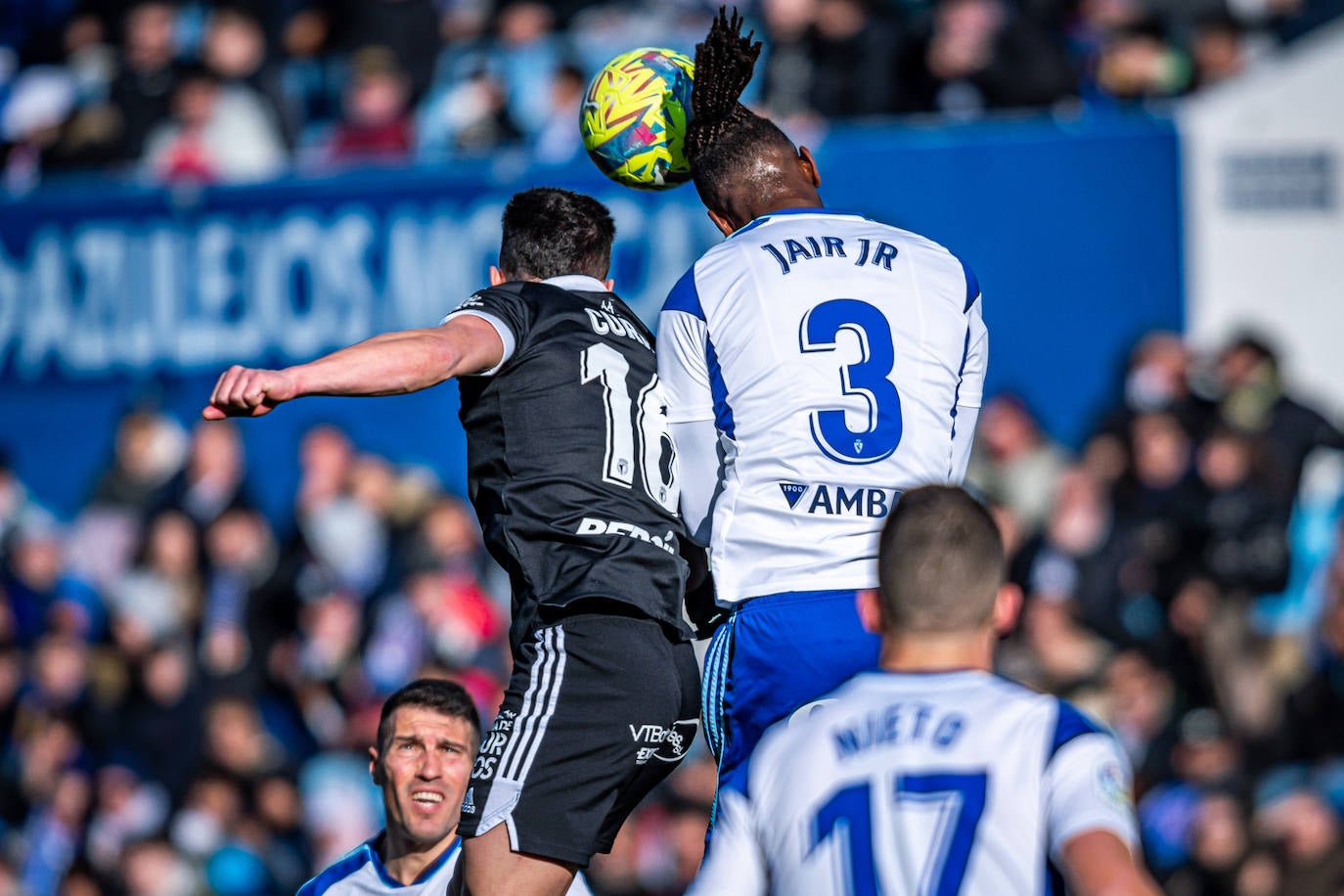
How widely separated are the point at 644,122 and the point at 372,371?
158 centimetres

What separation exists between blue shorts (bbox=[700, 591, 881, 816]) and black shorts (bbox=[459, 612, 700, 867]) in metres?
0.32

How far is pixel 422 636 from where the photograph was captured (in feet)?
33.9

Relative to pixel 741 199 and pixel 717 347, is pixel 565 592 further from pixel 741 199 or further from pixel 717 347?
pixel 741 199

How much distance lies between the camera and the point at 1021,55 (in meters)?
10.5

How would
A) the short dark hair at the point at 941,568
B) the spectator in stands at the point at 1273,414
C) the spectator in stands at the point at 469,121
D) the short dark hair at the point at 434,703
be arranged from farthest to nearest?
the spectator in stands at the point at 469,121, the spectator in stands at the point at 1273,414, the short dark hair at the point at 434,703, the short dark hair at the point at 941,568

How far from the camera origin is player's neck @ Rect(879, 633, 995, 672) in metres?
3.25

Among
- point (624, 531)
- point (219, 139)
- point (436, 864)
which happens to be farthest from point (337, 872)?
point (219, 139)

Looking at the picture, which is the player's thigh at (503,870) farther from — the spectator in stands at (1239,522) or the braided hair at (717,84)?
the spectator in stands at (1239,522)

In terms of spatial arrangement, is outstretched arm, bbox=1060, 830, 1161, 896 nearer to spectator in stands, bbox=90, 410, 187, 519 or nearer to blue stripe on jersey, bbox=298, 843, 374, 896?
blue stripe on jersey, bbox=298, 843, 374, 896

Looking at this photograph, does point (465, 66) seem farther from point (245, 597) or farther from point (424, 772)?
point (424, 772)

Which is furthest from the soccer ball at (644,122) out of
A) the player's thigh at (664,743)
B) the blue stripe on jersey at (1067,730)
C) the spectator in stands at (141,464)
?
the spectator in stands at (141,464)

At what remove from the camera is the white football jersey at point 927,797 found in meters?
3.07

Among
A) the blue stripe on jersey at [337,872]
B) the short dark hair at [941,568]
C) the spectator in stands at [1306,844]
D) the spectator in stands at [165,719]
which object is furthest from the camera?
the spectator in stands at [165,719]

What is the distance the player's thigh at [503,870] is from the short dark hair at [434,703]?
112 centimetres
